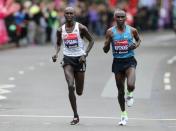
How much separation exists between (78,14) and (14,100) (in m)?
26.5

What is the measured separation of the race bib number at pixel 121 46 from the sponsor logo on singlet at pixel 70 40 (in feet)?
2.38

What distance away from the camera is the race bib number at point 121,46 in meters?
14.3

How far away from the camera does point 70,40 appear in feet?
47.8

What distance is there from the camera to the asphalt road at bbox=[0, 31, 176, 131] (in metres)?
14.4

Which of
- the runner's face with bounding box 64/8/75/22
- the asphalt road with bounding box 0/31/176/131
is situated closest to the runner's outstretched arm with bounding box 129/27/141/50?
the runner's face with bounding box 64/8/75/22

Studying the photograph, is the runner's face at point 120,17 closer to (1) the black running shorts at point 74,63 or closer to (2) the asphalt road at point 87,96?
(1) the black running shorts at point 74,63

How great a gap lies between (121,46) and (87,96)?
503 centimetres

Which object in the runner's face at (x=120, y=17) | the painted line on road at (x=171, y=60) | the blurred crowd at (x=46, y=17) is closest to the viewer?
the runner's face at (x=120, y=17)

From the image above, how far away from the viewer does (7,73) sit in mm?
24828

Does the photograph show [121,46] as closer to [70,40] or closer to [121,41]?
[121,41]

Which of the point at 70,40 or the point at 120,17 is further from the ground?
the point at 120,17

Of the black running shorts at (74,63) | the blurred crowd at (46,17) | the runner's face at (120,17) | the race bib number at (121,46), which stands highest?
the runner's face at (120,17)

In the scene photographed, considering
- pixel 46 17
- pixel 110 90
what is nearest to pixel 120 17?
pixel 110 90

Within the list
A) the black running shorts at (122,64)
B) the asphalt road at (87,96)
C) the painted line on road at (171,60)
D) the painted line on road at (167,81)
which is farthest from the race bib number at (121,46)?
the painted line on road at (171,60)
